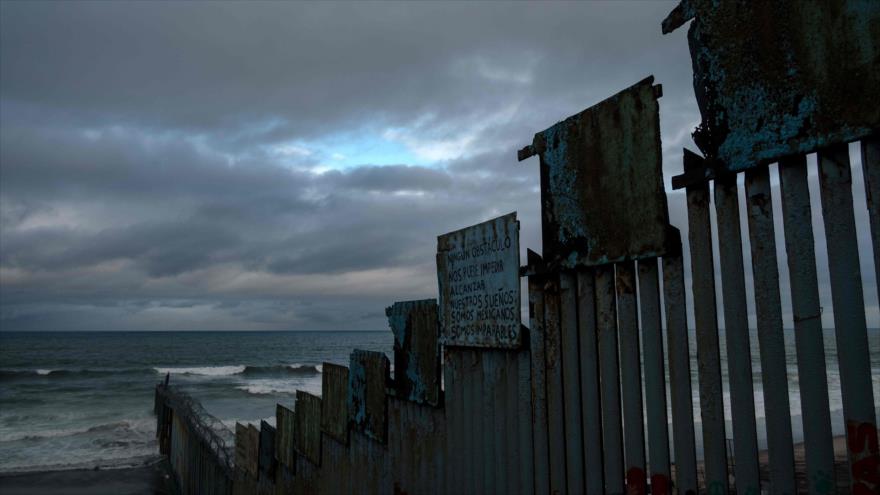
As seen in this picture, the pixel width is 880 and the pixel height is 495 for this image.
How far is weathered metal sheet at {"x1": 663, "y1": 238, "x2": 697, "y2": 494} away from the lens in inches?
111

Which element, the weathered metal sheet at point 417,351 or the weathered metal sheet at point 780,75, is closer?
the weathered metal sheet at point 780,75

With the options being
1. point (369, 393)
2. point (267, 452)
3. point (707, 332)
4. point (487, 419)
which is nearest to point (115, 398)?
point (267, 452)

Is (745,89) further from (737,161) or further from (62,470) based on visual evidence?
(62,470)

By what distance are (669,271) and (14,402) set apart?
4651cm

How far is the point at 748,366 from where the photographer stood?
264 cm

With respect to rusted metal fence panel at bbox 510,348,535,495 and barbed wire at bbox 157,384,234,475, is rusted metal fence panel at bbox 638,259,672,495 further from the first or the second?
barbed wire at bbox 157,384,234,475

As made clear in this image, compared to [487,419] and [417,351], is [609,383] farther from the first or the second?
[417,351]

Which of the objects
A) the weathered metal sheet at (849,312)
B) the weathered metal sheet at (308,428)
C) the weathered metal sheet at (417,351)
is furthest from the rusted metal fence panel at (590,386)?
the weathered metal sheet at (308,428)

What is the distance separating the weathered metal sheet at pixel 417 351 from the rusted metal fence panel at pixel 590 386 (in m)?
1.52

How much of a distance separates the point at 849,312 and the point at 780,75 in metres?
0.96

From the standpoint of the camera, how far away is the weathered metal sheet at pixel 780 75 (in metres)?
2.22

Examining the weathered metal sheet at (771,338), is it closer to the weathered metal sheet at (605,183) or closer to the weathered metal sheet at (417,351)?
the weathered metal sheet at (605,183)

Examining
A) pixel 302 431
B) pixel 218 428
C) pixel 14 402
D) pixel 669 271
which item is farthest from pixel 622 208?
pixel 14 402

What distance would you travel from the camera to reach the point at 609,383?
3213 millimetres
